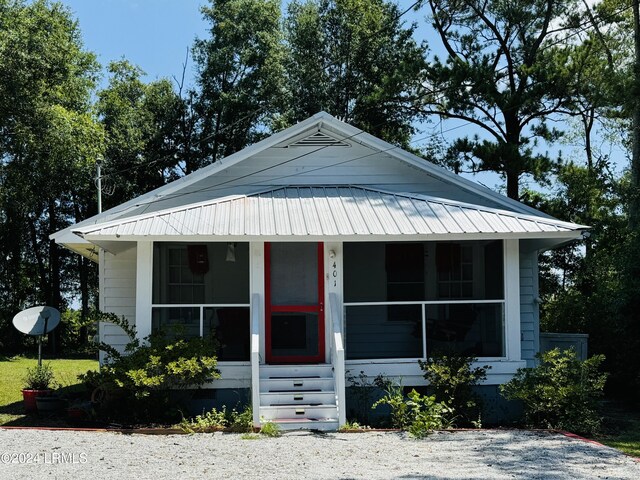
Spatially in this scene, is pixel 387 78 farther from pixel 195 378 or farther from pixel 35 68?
pixel 195 378

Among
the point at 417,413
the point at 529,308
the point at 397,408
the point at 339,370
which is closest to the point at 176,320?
the point at 339,370

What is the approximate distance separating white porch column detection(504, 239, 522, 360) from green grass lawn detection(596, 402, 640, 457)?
171 centimetres

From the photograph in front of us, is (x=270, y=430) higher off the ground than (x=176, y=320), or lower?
lower

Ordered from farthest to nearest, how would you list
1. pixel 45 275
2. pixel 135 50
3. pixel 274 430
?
pixel 135 50 → pixel 45 275 → pixel 274 430

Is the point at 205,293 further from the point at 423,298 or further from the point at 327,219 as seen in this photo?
the point at 423,298

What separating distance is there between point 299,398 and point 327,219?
286 centimetres

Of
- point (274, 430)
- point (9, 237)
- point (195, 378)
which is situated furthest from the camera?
point (9, 237)

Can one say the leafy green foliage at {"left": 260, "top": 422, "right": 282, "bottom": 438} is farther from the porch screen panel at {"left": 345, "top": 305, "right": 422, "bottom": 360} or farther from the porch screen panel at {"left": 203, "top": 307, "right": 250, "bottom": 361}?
the porch screen panel at {"left": 345, "top": 305, "right": 422, "bottom": 360}

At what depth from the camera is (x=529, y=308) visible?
42.3 ft

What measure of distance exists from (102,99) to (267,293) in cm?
2145

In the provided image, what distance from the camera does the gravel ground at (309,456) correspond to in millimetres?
7379

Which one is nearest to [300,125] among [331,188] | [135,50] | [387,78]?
[331,188]

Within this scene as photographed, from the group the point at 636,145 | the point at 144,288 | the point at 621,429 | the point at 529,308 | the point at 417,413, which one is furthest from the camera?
the point at 636,145

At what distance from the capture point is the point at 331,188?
1346 cm
